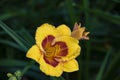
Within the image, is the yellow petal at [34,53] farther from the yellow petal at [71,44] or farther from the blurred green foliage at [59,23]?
the blurred green foliage at [59,23]

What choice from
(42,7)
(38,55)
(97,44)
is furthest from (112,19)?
(38,55)

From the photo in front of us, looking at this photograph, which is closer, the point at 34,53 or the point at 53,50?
the point at 34,53

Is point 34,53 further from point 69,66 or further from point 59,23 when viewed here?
point 59,23

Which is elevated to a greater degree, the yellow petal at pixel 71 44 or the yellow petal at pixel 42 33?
the yellow petal at pixel 42 33

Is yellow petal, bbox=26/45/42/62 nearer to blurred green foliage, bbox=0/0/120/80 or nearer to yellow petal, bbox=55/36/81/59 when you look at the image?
yellow petal, bbox=55/36/81/59

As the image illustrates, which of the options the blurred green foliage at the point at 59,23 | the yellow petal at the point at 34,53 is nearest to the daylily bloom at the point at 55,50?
the yellow petal at the point at 34,53

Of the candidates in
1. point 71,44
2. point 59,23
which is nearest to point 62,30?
point 71,44

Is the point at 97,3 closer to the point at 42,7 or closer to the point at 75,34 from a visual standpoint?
the point at 42,7

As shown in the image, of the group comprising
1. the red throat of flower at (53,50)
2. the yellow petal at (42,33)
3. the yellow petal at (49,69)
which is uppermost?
the yellow petal at (42,33)
